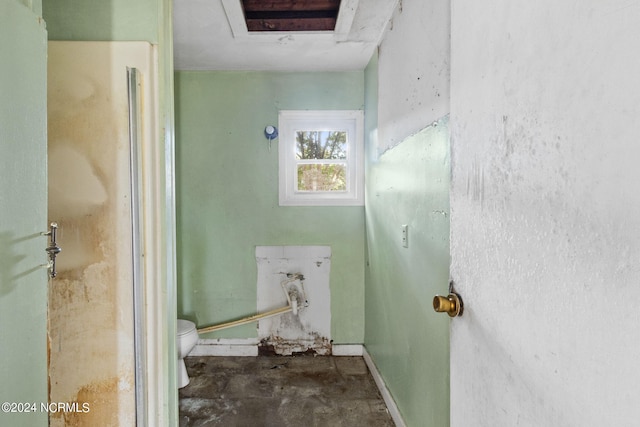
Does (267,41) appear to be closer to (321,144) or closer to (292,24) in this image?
(292,24)

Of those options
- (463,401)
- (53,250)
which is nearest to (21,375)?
(53,250)

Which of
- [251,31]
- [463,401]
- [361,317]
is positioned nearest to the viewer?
[463,401]

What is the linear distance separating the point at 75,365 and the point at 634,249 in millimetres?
1787

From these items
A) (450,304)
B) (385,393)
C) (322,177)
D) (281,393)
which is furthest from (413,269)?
(322,177)

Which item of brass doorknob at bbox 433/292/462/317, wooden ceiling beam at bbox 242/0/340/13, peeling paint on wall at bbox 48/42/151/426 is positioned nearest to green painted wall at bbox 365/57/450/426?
brass doorknob at bbox 433/292/462/317

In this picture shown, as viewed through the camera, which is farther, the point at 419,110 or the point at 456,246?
the point at 419,110

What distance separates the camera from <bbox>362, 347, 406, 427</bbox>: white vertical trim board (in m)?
1.93

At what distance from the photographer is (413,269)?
65.7 inches

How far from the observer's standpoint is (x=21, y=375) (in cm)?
96

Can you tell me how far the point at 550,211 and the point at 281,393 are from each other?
218 centimetres

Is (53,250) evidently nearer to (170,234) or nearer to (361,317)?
(170,234)

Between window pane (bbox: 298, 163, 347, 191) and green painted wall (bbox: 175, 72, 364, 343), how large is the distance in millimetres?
187

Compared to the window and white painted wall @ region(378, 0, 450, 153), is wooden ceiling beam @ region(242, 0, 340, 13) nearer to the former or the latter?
white painted wall @ region(378, 0, 450, 153)

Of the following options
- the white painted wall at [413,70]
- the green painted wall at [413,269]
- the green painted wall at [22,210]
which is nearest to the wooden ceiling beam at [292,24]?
the white painted wall at [413,70]
